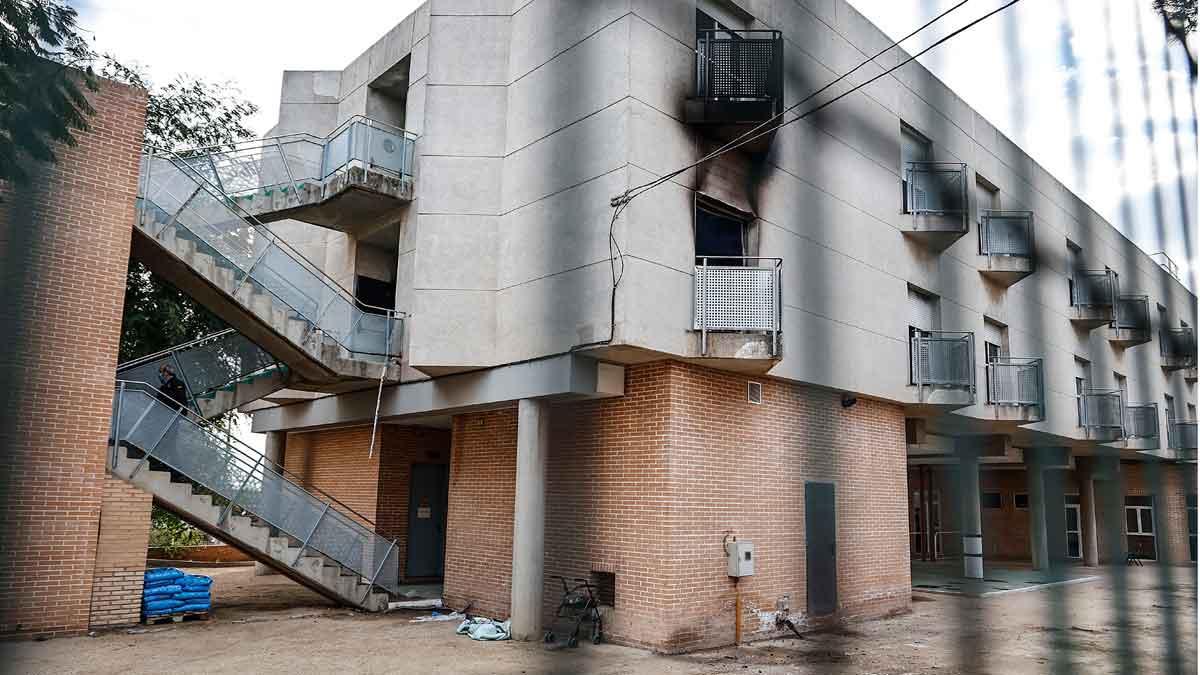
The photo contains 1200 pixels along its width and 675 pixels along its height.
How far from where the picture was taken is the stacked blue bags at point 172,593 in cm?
1217

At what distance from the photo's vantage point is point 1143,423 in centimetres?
257

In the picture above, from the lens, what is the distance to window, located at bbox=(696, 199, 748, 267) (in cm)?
1188

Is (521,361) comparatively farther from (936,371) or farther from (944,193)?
(944,193)

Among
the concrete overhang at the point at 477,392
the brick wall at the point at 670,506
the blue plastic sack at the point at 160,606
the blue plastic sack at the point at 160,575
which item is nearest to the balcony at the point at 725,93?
the brick wall at the point at 670,506

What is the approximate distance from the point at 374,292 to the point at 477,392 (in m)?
4.71

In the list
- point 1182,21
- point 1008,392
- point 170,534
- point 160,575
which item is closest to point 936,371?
point 1008,392

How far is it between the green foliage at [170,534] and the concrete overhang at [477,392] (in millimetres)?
7698

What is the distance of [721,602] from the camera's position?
11.7 metres

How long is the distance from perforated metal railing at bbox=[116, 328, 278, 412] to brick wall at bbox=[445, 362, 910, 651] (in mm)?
4918

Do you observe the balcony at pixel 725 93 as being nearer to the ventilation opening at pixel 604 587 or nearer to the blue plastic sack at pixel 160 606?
the ventilation opening at pixel 604 587

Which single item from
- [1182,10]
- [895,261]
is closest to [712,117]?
[895,261]

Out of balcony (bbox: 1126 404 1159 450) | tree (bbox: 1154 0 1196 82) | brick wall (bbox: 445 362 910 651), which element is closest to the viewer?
tree (bbox: 1154 0 1196 82)

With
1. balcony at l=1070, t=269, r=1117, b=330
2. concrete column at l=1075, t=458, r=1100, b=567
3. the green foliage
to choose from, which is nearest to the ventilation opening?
balcony at l=1070, t=269, r=1117, b=330

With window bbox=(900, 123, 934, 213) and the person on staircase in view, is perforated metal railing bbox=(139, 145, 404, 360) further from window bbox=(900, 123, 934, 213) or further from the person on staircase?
window bbox=(900, 123, 934, 213)
